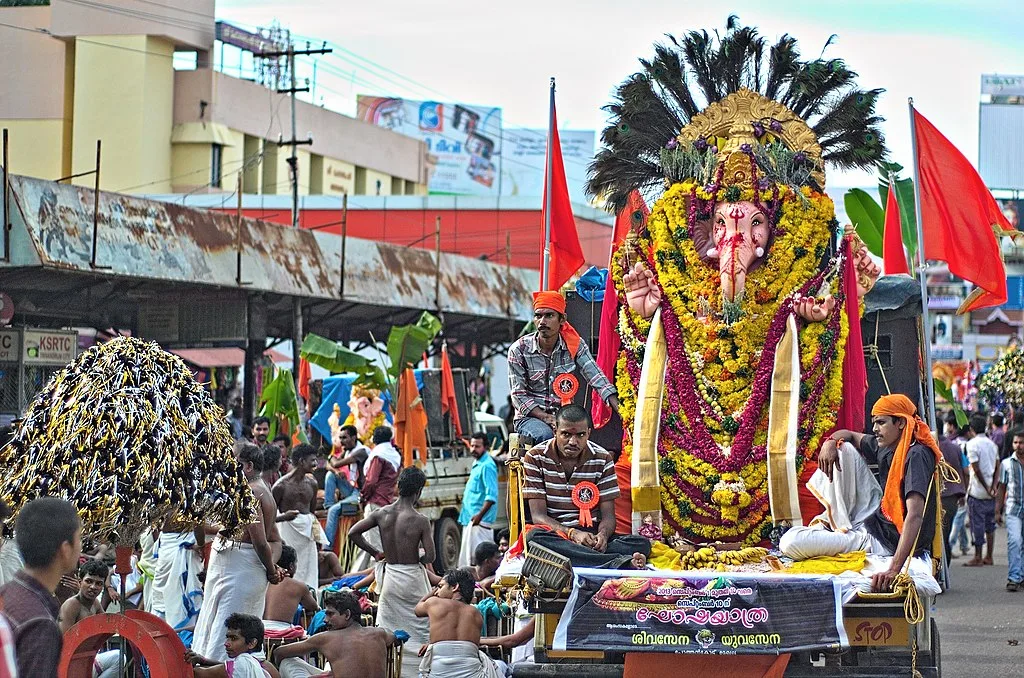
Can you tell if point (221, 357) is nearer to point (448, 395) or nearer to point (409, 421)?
point (448, 395)

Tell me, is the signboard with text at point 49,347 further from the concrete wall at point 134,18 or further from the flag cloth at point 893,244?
the concrete wall at point 134,18

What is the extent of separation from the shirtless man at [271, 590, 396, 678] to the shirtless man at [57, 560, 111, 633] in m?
1.23

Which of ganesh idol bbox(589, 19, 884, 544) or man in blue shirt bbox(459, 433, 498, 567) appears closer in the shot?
ganesh idol bbox(589, 19, 884, 544)

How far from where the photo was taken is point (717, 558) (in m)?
9.98

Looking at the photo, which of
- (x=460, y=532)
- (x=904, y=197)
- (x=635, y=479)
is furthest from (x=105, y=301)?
(x=635, y=479)

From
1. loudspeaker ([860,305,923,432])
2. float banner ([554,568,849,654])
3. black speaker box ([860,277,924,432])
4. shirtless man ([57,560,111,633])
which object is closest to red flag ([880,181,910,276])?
black speaker box ([860,277,924,432])

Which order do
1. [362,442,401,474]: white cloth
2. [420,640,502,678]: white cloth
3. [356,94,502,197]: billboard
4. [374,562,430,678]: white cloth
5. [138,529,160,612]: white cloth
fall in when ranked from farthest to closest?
[356,94,502,197]: billboard < [362,442,401,474]: white cloth < [138,529,160,612]: white cloth < [374,562,430,678]: white cloth < [420,640,502,678]: white cloth

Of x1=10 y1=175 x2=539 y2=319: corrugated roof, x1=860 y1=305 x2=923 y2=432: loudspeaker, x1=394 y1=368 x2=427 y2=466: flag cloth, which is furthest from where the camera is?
x1=10 y1=175 x2=539 y2=319: corrugated roof

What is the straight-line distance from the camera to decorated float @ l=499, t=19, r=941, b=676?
10414mm

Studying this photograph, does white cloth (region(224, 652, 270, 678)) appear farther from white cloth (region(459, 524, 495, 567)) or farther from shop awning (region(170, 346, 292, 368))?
shop awning (region(170, 346, 292, 368))

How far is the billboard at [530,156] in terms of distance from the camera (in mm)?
73688

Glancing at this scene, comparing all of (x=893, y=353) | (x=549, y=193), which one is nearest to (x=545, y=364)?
(x=549, y=193)

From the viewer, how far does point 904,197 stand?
17516 mm

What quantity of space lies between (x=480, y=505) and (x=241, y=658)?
746 cm
